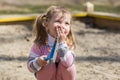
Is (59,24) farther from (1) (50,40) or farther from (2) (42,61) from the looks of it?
(2) (42,61)

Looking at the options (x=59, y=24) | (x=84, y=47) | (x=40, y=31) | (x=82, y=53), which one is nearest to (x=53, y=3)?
(x=84, y=47)

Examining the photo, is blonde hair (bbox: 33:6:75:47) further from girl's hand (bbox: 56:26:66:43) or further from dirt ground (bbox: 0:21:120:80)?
dirt ground (bbox: 0:21:120:80)

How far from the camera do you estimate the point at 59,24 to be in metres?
2.25

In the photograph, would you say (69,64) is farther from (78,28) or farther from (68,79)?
(78,28)

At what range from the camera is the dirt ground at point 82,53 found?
364 centimetres

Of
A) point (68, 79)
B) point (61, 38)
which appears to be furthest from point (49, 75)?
point (61, 38)

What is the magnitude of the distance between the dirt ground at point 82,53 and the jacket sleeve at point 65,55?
1255 mm

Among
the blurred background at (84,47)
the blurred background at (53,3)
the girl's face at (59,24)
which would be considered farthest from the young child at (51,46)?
the blurred background at (53,3)

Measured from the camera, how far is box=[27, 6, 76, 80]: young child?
223 centimetres

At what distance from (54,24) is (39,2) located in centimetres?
819

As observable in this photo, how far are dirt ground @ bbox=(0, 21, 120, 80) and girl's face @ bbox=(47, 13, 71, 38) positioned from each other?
127 centimetres

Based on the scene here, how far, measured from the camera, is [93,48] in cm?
481

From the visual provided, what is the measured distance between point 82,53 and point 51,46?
7.33 feet

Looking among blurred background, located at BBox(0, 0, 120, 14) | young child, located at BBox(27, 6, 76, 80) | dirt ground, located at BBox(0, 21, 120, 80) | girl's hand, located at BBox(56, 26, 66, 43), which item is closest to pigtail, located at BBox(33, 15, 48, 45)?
young child, located at BBox(27, 6, 76, 80)
